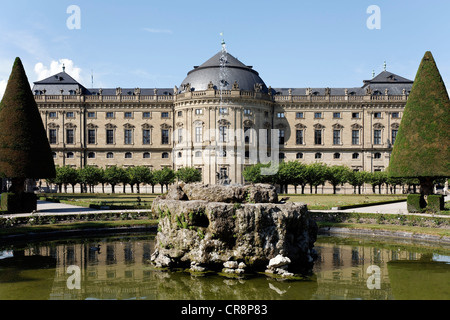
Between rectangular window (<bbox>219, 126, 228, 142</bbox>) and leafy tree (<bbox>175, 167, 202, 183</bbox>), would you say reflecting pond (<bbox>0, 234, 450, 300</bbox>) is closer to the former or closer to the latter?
leafy tree (<bbox>175, 167, 202, 183</bbox>)

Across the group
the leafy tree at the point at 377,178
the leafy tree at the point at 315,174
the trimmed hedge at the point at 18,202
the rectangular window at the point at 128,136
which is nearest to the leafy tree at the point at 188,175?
the leafy tree at the point at 315,174

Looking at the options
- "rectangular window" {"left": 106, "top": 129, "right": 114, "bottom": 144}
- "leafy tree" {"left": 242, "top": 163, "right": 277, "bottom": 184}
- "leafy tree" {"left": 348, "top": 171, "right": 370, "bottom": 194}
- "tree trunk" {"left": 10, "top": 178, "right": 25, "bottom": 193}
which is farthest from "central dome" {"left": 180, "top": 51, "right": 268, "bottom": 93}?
"tree trunk" {"left": 10, "top": 178, "right": 25, "bottom": 193}

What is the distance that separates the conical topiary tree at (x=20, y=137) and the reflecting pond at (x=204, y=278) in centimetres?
945

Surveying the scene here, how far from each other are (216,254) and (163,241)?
77.6 inches

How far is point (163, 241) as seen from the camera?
12883 millimetres

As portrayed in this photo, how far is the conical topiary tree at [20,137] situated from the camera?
24.2 metres

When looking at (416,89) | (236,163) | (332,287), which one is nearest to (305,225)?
(332,287)

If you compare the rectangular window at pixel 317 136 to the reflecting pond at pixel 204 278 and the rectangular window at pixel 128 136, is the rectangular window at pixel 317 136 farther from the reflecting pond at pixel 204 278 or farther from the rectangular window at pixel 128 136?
the reflecting pond at pixel 204 278

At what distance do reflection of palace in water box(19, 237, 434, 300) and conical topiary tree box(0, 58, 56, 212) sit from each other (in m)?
10.9

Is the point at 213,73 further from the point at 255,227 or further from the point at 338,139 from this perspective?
the point at 255,227

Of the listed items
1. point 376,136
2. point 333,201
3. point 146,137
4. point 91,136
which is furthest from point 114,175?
point 376,136

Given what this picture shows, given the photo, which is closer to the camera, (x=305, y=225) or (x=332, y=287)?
(x=332, y=287)

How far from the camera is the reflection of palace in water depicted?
9.93m
